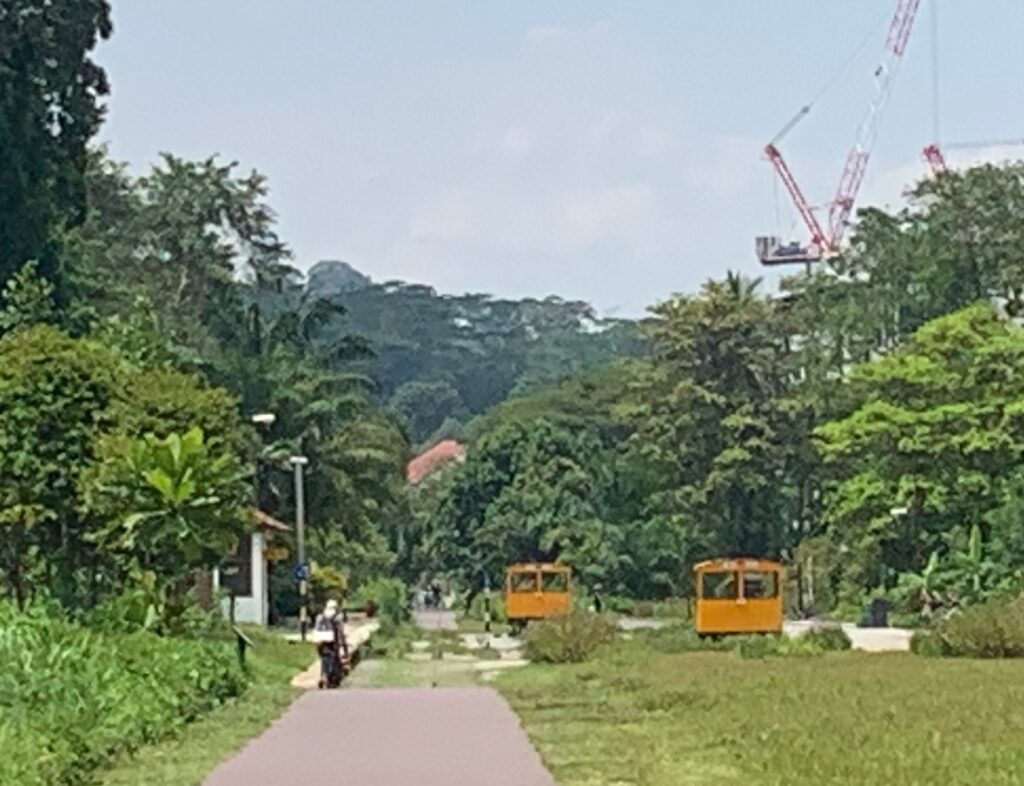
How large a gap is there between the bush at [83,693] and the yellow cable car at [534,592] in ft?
102

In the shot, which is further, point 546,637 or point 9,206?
point 9,206

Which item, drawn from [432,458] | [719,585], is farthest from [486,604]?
[432,458]

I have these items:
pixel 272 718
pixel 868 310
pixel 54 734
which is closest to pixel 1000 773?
pixel 54 734

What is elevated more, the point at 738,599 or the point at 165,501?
the point at 165,501

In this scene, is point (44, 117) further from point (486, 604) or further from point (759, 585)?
point (486, 604)

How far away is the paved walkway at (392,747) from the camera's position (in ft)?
55.8

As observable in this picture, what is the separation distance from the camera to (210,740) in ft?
69.1

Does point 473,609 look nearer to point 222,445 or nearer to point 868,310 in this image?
point 868,310

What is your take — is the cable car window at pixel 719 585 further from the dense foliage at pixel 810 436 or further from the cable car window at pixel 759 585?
the dense foliage at pixel 810 436

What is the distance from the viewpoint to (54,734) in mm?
17125

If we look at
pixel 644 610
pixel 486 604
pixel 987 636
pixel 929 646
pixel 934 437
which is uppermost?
pixel 934 437

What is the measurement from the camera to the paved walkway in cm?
1702

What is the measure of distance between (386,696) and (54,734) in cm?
1142

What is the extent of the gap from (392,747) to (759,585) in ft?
90.4
